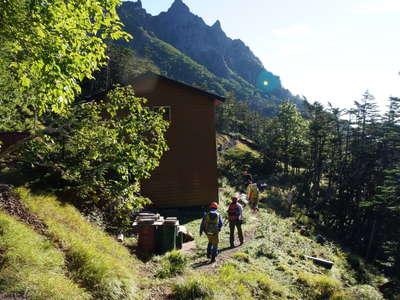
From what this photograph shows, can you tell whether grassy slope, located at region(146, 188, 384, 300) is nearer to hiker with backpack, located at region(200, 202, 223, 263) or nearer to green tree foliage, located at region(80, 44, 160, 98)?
hiker with backpack, located at region(200, 202, 223, 263)

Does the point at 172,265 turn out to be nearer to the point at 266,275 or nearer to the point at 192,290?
the point at 192,290

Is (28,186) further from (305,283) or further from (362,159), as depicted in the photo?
(362,159)

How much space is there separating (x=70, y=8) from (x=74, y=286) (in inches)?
197

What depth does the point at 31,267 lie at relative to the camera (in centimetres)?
563

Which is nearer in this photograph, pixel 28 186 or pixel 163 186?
pixel 28 186

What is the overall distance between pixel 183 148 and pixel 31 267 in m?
13.0

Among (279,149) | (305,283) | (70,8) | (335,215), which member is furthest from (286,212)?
(70,8)

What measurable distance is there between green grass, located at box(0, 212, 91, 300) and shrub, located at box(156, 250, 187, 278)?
110 inches

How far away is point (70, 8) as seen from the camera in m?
4.84

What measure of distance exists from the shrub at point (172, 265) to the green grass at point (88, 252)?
2.64 feet

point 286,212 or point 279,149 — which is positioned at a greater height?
point 279,149

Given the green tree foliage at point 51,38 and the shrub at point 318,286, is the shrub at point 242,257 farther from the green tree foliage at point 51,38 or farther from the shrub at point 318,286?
the green tree foliage at point 51,38

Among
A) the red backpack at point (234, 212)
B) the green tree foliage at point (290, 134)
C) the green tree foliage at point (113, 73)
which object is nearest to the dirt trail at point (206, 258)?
the red backpack at point (234, 212)

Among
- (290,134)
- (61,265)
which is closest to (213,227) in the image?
(61,265)
